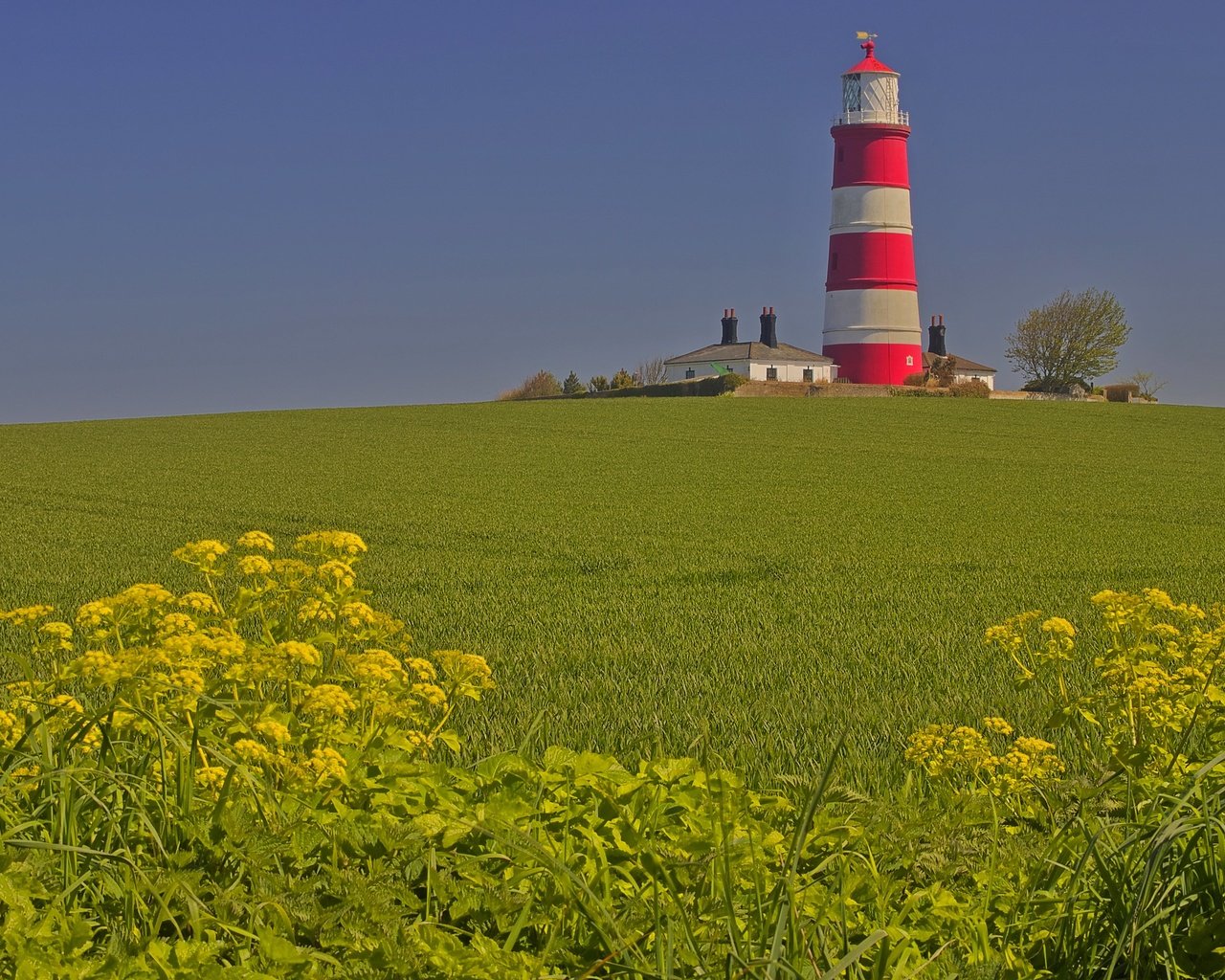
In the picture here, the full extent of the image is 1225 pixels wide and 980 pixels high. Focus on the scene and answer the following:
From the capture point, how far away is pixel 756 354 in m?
72.2

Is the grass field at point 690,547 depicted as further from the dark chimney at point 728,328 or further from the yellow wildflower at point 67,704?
the dark chimney at point 728,328

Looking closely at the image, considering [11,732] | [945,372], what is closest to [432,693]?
[11,732]

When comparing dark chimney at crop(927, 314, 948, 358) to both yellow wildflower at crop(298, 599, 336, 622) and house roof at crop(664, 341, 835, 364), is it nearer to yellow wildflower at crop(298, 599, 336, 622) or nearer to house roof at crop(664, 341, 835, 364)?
house roof at crop(664, 341, 835, 364)

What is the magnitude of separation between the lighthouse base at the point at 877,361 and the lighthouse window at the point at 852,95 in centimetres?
1116

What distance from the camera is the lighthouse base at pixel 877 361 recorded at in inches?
2287

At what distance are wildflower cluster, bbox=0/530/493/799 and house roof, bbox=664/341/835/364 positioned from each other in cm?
6751

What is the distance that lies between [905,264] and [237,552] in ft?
163

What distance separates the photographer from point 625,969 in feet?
8.16

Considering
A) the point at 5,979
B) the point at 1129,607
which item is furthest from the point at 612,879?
the point at 1129,607

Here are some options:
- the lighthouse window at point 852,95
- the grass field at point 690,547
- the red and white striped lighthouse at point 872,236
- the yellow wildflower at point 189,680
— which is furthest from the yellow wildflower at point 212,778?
the lighthouse window at point 852,95

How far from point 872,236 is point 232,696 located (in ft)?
182

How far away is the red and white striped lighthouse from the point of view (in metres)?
56.3

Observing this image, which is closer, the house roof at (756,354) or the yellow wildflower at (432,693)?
the yellow wildflower at (432,693)

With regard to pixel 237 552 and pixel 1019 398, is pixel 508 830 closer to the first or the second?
pixel 237 552
